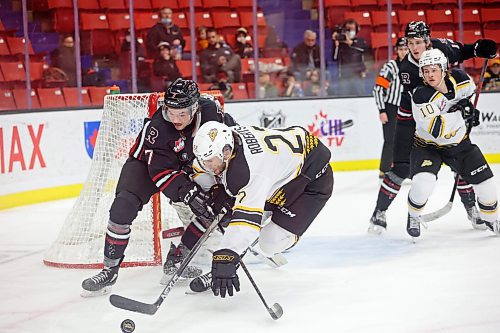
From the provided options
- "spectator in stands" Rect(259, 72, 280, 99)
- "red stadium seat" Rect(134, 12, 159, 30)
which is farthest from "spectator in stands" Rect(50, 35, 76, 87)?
"spectator in stands" Rect(259, 72, 280, 99)

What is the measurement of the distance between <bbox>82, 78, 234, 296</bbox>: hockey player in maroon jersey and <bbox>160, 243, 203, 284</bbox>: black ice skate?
9cm

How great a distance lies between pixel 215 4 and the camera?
7.98 metres

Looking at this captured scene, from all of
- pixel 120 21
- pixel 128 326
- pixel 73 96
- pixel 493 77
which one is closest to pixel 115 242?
pixel 128 326

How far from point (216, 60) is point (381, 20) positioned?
1.61 meters

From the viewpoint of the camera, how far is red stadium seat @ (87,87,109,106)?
281 inches

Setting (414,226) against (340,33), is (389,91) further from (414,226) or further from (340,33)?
(414,226)

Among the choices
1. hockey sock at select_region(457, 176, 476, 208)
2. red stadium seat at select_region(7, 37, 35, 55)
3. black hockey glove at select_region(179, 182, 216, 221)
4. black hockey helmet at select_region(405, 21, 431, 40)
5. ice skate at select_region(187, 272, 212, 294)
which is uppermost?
red stadium seat at select_region(7, 37, 35, 55)

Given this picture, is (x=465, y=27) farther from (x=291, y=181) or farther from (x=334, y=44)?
(x=291, y=181)

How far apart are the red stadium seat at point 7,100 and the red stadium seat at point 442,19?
407 centimetres

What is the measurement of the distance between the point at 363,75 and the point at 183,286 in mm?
4757

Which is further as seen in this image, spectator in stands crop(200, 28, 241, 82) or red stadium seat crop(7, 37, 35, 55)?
spectator in stands crop(200, 28, 241, 82)

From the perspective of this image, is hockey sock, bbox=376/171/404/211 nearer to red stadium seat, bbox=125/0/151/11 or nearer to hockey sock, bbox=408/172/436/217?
hockey sock, bbox=408/172/436/217

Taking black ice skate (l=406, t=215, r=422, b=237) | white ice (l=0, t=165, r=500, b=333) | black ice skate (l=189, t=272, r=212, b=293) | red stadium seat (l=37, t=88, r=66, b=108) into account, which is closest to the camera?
white ice (l=0, t=165, r=500, b=333)

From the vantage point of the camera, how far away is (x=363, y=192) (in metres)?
6.36
